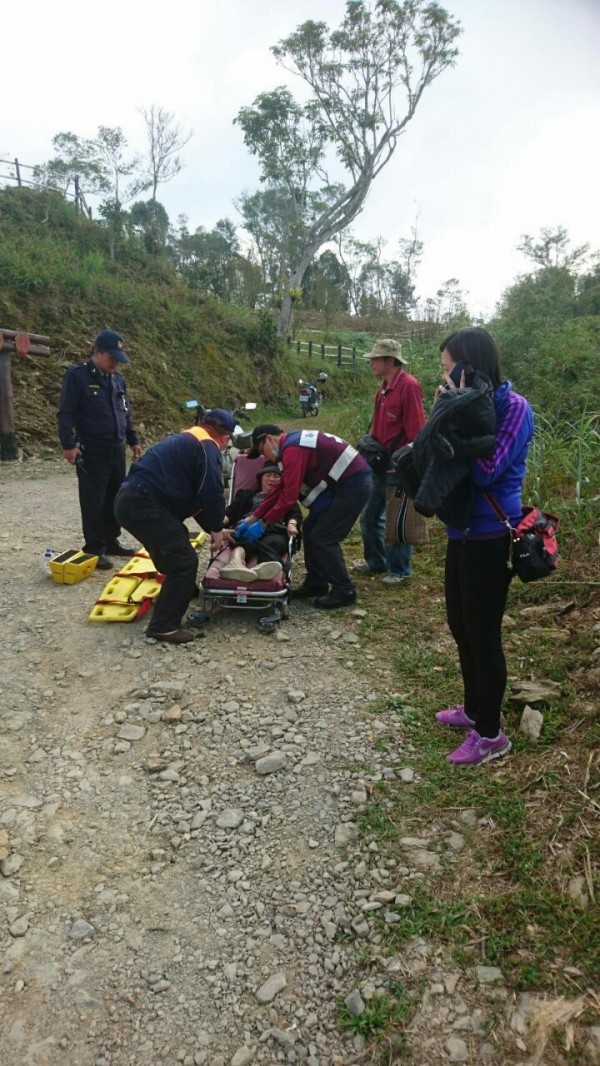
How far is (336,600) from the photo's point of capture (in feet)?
14.6

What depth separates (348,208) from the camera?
21938mm

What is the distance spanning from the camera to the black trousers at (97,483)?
16.5 feet

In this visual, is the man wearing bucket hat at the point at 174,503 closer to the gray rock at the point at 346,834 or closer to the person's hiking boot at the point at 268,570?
the person's hiking boot at the point at 268,570

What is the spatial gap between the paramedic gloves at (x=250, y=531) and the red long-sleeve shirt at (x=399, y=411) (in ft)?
3.65

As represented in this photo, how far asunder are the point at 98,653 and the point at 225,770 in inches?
54.6

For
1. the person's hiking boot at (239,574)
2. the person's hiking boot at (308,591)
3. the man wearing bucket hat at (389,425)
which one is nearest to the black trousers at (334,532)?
the person's hiking boot at (308,591)

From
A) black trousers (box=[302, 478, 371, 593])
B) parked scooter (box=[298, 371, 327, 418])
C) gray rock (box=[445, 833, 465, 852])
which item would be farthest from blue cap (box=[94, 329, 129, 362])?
parked scooter (box=[298, 371, 327, 418])

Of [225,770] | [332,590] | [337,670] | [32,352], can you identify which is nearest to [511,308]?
[32,352]

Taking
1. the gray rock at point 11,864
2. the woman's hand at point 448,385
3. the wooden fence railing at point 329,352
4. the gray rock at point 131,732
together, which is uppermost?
the wooden fence railing at point 329,352

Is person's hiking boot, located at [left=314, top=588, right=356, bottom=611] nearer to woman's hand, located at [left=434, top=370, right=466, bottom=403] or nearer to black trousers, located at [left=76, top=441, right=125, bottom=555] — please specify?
black trousers, located at [left=76, top=441, right=125, bottom=555]

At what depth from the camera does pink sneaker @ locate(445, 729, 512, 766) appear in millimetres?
2662

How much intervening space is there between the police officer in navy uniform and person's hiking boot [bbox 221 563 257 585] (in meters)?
1.60

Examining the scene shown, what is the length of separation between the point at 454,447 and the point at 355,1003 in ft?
5.78

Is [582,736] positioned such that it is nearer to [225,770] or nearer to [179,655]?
[225,770]
